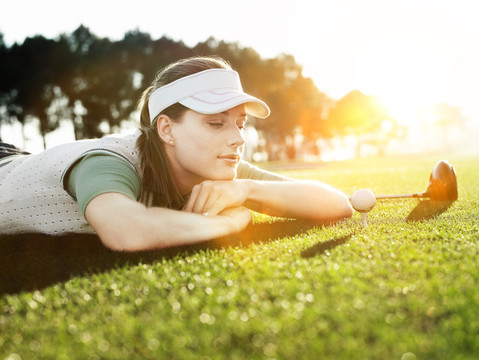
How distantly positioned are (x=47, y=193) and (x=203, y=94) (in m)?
1.60

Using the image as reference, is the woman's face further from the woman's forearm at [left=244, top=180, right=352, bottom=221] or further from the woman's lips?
the woman's forearm at [left=244, top=180, right=352, bottom=221]

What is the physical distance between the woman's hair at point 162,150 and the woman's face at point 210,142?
0.14 meters

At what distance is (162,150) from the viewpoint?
362cm

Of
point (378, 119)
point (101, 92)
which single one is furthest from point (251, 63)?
point (378, 119)

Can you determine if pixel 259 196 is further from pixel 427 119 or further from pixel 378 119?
pixel 427 119

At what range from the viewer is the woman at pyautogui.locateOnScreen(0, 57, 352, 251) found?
9.85ft

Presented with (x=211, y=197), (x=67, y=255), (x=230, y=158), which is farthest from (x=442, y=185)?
(x=67, y=255)

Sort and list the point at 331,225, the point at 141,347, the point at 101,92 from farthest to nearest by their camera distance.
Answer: the point at 101,92 → the point at 331,225 → the point at 141,347

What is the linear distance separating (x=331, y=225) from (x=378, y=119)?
250 feet

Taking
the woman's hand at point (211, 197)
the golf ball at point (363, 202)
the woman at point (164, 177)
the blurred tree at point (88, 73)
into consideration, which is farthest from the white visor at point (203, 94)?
the blurred tree at point (88, 73)

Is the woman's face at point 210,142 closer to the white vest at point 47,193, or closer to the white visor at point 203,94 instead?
the white visor at point 203,94

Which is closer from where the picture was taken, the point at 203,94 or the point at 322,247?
the point at 322,247

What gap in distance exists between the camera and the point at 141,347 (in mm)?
1633

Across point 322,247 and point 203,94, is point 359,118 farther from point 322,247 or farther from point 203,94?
point 322,247
